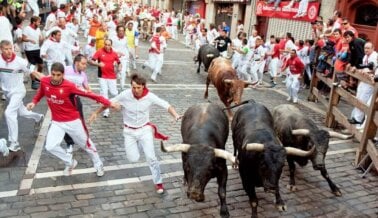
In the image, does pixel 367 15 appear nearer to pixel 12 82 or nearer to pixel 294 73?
pixel 294 73

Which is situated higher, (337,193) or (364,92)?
(364,92)

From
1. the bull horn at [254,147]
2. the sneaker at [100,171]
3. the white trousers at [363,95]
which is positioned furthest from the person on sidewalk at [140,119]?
the white trousers at [363,95]

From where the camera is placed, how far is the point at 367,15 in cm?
1617

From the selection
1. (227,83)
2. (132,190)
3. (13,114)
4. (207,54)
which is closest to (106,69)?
(13,114)

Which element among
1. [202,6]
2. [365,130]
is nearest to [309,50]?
[365,130]

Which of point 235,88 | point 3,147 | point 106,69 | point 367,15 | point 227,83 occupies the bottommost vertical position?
point 3,147

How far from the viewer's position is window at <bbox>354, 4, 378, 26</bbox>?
15.8m

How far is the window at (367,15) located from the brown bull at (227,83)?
7.67m

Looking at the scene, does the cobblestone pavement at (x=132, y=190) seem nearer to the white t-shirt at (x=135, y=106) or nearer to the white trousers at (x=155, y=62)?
the white t-shirt at (x=135, y=106)

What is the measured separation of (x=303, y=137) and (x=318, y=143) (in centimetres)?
32

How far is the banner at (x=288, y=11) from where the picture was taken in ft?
61.8

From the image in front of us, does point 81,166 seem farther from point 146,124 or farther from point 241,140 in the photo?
point 241,140

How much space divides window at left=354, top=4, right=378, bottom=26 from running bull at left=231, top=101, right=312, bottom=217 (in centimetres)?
1173

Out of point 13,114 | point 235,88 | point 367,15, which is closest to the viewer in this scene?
point 13,114
